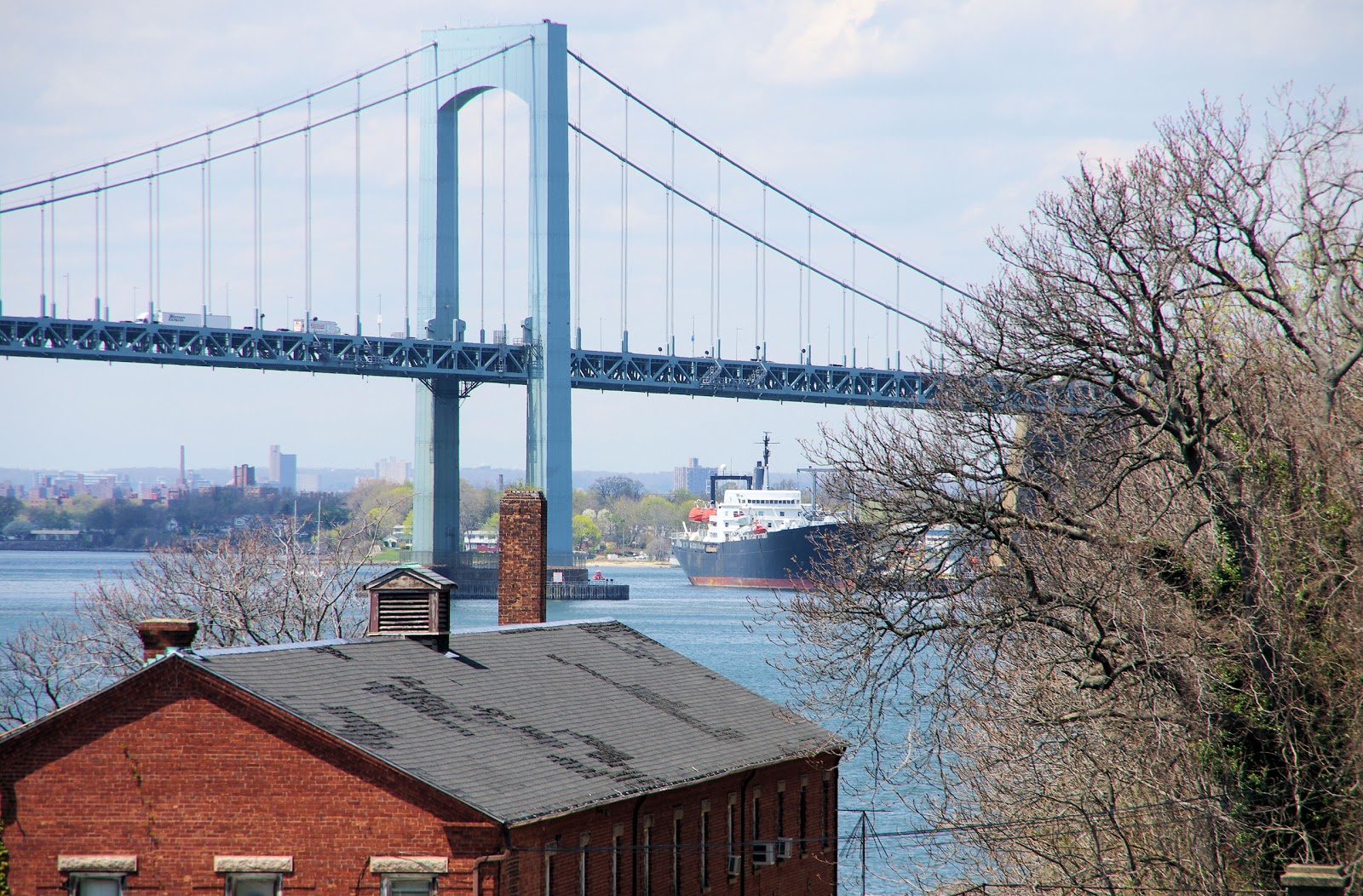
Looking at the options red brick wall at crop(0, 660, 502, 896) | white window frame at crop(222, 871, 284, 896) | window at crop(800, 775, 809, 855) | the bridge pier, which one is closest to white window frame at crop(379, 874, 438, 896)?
red brick wall at crop(0, 660, 502, 896)

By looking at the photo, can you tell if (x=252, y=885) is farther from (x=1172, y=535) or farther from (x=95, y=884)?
(x=1172, y=535)

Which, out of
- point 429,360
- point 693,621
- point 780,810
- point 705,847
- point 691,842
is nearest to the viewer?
point 691,842

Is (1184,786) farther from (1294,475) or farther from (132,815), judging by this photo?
(132,815)

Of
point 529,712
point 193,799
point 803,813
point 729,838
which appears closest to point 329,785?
point 193,799

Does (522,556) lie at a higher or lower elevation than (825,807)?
higher

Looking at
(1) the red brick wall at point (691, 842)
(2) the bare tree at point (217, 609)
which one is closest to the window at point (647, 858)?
(1) the red brick wall at point (691, 842)

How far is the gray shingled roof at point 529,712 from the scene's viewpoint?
17.3 meters

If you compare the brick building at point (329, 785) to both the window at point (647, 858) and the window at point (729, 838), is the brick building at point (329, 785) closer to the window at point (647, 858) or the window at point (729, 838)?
the window at point (647, 858)

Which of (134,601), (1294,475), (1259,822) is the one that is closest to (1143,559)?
(1294,475)

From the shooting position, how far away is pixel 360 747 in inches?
653

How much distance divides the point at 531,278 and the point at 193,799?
66.5 meters

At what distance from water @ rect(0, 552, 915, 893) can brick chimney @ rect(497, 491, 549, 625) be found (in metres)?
3.84

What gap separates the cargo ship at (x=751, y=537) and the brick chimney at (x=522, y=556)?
282 ft

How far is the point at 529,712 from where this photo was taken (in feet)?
67.3
